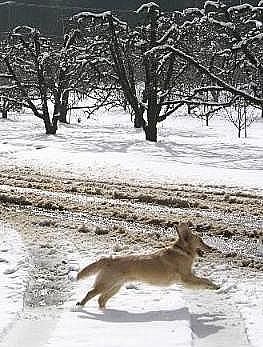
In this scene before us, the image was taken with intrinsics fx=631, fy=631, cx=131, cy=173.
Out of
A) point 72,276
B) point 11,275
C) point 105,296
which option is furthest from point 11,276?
point 105,296

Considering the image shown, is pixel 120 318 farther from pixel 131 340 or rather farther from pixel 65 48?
pixel 65 48

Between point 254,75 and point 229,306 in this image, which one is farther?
point 254,75

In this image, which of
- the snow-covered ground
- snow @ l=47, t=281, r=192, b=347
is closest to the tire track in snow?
snow @ l=47, t=281, r=192, b=347

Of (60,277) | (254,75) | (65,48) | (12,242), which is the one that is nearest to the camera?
(60,277)

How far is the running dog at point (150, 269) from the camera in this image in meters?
6.32

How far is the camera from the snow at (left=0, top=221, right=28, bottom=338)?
635cm

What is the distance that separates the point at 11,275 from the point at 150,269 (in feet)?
7.22

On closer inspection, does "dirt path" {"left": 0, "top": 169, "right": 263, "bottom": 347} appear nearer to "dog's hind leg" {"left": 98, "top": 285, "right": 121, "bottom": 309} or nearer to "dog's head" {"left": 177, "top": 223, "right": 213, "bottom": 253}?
"dog's hind leg" {"left": 98, "top": 285, "right": 121, "bottom": 309}

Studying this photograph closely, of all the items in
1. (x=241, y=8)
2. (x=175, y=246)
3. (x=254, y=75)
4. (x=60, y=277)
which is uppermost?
(x=241, y=8)

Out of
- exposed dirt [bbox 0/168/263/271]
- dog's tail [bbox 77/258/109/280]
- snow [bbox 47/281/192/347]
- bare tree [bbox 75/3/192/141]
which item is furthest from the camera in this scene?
bare tree [bbox 75/3/192/141]

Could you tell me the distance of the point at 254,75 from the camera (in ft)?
76.1

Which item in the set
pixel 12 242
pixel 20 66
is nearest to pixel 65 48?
pixel 20 66

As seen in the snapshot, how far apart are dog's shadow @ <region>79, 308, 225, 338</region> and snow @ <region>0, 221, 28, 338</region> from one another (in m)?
0.74

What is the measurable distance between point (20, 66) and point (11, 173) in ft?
72.2
